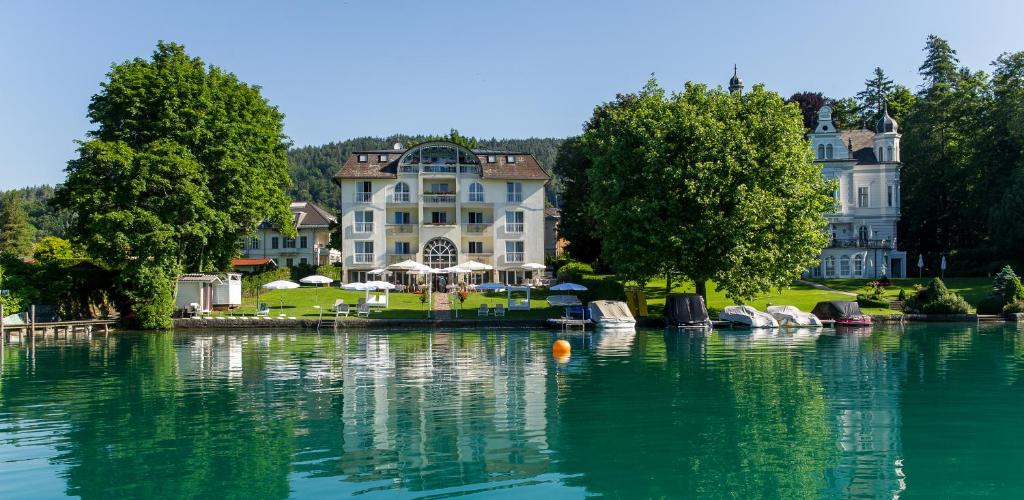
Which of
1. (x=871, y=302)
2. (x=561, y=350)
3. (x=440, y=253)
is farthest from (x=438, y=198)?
(x=561, y=350)

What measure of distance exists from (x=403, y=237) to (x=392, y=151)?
8.36 metres

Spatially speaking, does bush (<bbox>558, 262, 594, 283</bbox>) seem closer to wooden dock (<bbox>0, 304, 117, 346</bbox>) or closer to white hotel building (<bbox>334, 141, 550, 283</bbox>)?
white hotel building (<bbox>334, 141, 550, 283</bbox>)

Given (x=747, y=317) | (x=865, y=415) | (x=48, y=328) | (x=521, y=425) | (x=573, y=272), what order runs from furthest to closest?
(x=573, y=272) → (x=747, y=317) → (x=48, y=328) → (x=865, y=415) → (x=521, y=425)

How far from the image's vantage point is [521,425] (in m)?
17.9

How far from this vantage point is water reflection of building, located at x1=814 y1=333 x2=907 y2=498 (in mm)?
13391

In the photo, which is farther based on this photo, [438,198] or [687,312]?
[438,198]

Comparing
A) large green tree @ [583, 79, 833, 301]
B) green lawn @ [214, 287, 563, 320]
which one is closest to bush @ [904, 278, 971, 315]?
large green tree @ [583, 79, 833, 301]

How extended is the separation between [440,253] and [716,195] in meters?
34.0

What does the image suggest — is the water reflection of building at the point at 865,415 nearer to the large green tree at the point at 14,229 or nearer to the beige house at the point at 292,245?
the beige house at the point at 292,245

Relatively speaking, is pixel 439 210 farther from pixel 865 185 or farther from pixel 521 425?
pixel 521 425

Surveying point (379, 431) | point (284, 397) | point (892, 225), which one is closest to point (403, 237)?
point (892, 225)

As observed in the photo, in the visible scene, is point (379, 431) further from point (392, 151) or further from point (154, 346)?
point (392, 151)

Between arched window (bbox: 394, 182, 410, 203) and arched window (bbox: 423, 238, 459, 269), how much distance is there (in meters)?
4.44

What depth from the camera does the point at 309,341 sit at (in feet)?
137
